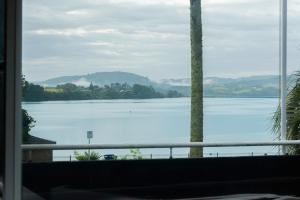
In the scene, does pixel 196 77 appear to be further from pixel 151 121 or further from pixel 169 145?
pixel 151 121

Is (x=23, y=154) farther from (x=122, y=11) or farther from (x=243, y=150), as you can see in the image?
(x=243, y=150)

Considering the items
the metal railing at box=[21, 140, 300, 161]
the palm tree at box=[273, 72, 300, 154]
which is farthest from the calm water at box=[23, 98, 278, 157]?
the palm tree at box=[273, 72, 300, 154]

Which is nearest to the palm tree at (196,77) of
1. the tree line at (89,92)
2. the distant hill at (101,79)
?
the tree line at (89,92)

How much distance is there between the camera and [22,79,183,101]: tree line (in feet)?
8.89

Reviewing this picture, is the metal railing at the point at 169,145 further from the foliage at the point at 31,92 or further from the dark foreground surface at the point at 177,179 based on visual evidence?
the foliage at the point at 31,92

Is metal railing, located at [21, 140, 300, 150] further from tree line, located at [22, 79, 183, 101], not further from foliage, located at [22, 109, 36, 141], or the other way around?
tree line, located at [22, 79, 183, 101]

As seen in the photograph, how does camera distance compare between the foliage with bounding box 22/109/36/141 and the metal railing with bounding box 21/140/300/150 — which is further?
the metal railing with bounding box 21/140/300/150

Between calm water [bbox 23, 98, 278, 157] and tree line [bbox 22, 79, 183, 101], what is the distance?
4 centimetres

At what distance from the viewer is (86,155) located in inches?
142

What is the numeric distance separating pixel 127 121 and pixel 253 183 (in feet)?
4.36

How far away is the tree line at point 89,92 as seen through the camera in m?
2.71

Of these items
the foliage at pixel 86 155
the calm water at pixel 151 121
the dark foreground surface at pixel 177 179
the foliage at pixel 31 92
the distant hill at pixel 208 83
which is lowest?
the dark foreground surface at pixel 177 179

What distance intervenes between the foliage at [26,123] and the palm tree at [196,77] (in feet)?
6.49

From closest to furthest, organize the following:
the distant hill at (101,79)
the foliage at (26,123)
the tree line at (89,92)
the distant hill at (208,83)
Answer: the foliage at (26,123), the tree line at (89,92), the distant hill at (101,79), the distant hill at (208,83)
